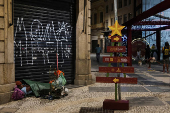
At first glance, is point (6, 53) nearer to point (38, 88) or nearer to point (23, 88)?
point (23, 88)

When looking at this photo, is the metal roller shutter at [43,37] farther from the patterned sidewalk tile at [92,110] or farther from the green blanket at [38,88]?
the patterned sidewalk tile at [92,110]

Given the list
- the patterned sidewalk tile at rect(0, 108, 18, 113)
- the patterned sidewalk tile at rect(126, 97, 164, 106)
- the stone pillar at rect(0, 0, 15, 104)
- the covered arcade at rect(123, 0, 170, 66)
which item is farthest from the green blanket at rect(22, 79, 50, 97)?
the covered arcade at rect(123, 0, 170, 66)

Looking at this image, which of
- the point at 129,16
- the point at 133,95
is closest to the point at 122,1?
the point at 129,16

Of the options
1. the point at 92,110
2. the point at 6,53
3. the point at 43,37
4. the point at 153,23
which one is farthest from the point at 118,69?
the point at 153,23

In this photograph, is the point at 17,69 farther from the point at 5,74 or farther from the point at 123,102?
the point at 123,102

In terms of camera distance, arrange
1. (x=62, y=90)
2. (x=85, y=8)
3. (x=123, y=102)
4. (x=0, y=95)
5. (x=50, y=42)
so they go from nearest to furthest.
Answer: (x=123, y=102), (x=0, y=95), (x=62, y=90), (x=50, y=42), (x=85, y=8)

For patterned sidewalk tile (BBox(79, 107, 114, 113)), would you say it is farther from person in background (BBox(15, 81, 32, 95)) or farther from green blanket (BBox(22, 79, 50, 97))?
person in background (BBox(15, 81, 32, 95))

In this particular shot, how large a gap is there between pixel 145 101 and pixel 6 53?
4.70 metres

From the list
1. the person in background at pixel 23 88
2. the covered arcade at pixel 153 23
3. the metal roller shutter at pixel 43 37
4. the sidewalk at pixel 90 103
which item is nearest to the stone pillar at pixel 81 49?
the metal roller shutter at pixel 43 37

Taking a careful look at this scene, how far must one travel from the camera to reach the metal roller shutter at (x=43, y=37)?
7.93 meters

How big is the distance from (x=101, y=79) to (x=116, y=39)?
119 cm

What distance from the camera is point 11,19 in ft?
23.2

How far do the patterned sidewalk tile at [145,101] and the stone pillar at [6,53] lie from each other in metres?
3.93

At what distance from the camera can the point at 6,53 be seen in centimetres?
690
